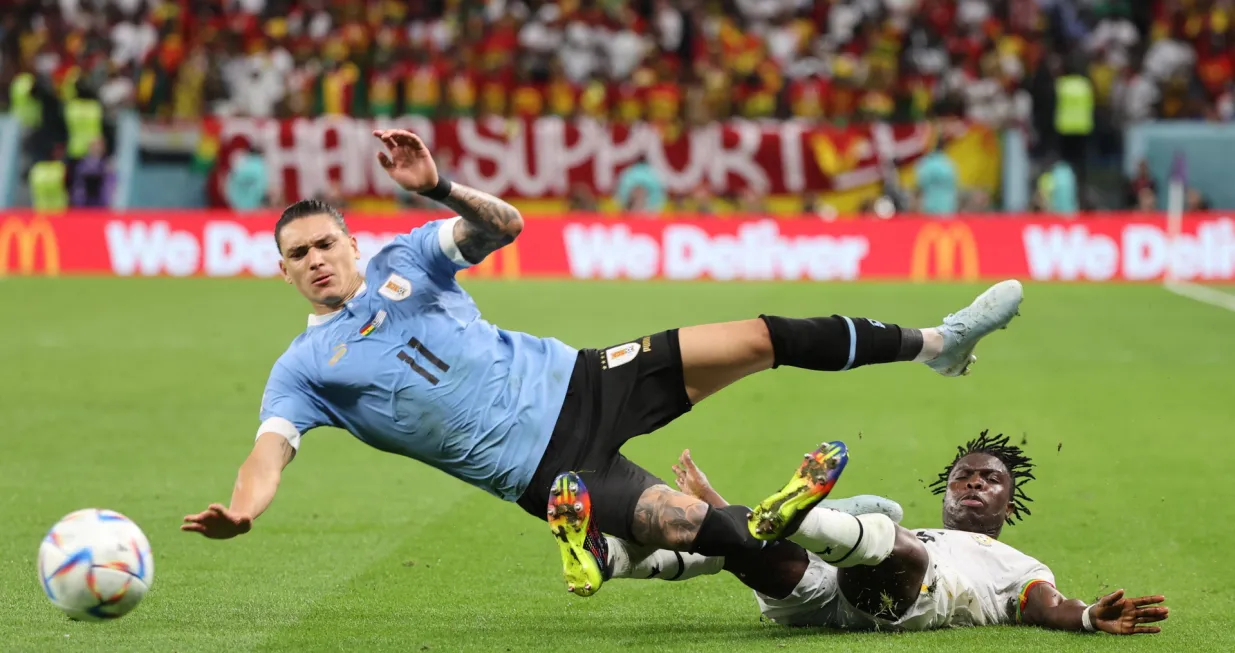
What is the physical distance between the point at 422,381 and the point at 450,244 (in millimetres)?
565

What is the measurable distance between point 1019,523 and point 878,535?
3153 millimetres

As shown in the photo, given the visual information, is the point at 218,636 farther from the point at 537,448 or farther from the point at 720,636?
the point at 720,636

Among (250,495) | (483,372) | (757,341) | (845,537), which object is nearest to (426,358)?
(483,372)

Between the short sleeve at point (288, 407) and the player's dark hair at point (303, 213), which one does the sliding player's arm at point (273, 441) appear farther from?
the player's dark hair at point (303, 213)

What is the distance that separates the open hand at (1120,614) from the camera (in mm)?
6293

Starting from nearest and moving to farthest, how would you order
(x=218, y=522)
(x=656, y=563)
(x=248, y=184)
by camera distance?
(x=218, y=522)
(x=656, y=563)
(x=248, y=184)

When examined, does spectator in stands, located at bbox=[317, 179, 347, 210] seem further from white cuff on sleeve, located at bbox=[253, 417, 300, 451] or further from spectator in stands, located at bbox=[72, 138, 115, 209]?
white cuff on sleeve, located at bbox=[253, 417, 300, 451]

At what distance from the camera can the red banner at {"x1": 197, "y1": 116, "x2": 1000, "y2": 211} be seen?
2855 centimetres

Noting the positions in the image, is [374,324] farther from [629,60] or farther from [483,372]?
[629,60]

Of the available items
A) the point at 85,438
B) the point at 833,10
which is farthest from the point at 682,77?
the point at 85,438

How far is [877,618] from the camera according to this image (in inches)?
260

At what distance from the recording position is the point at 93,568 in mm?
5840

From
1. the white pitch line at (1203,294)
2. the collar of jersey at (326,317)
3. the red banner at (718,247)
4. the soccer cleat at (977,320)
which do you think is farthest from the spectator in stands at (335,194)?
the soccer cleat at (977,320)

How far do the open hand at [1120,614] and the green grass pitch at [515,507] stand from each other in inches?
2.5
